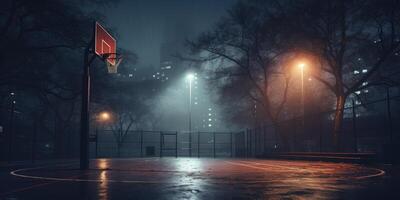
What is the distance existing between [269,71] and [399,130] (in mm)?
16309

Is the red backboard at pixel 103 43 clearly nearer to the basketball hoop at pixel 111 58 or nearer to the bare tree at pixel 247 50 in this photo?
the basketball hoop at pixel 111 58

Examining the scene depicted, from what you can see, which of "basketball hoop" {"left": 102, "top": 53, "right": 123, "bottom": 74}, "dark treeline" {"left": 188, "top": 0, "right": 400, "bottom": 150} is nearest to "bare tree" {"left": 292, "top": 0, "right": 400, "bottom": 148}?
"dark treeline" {"left": 188, "top": 0, "right": 400, "bottom": 150}

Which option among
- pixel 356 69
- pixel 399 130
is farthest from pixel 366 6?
pixel 399 130

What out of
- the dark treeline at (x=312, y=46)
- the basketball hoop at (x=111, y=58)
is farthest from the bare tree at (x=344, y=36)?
the basketball hoop at (x=111, y=58)

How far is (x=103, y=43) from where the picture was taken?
17578 millimetres

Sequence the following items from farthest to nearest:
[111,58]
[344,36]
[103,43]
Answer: [344,36]
[111,58]
[103,43]

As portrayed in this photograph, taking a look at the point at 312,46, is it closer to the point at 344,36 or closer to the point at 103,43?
the point at 344,36

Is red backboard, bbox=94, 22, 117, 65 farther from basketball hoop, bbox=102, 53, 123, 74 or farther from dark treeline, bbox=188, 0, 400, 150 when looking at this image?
dark treeline, bbox=188, 0, 400, 150

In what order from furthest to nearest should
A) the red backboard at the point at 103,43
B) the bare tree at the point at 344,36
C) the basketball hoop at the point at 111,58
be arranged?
the bare tree at the point at 344,36, the basketball hoop at the point at 111,58, the red backboard at the point at 103,43

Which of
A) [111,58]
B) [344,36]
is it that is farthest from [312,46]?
[111,58]

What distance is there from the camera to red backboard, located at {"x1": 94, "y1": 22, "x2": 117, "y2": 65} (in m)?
16.7

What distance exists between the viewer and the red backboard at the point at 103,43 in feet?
54.7

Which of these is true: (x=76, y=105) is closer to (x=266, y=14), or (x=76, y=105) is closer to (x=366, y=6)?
(x=266, y=14)

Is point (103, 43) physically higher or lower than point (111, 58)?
higher
